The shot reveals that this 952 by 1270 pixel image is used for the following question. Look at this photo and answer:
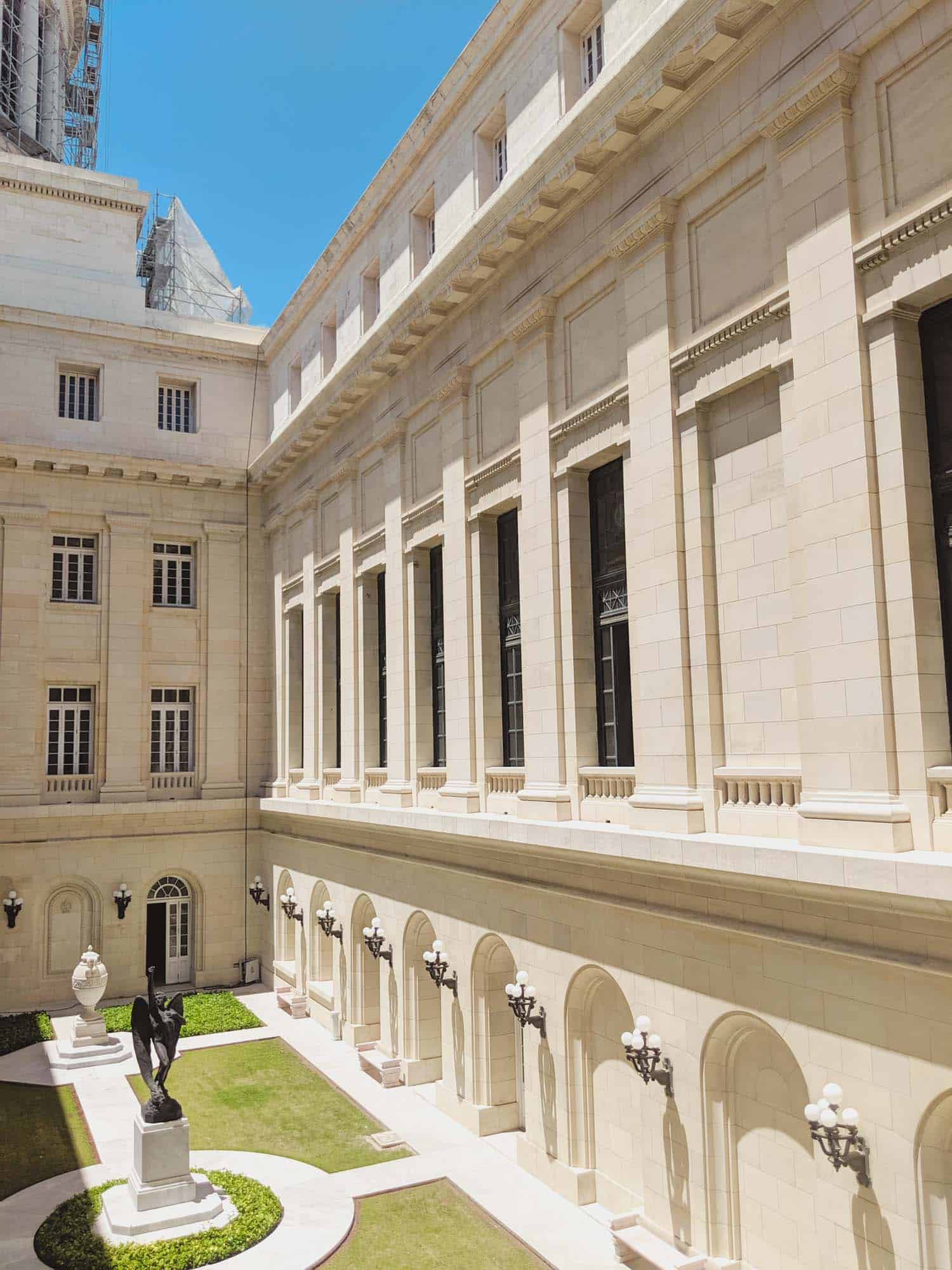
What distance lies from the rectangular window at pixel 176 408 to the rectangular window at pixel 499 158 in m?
17.9

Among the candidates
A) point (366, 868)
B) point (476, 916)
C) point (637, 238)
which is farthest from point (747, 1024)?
point (366, 868)

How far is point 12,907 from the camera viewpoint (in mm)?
31719

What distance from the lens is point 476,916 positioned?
21.5 meters

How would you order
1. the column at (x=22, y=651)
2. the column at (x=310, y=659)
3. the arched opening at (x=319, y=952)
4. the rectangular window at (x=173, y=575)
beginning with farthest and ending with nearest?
1. the rectangular window at (x=173, y=575)
2. the column at (x=22, y=651)
3. the column at (x=310, y=659)
4. the arched opening at (x=319, y=952)

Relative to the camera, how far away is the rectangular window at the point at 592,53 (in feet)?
62.4

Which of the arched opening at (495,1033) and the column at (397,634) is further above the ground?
the column at (397,634)

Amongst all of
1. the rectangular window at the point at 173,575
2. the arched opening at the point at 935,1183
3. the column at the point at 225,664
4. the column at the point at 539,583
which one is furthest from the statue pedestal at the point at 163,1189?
the rectangular window at the point at 173,575

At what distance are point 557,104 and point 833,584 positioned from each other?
11503 mm

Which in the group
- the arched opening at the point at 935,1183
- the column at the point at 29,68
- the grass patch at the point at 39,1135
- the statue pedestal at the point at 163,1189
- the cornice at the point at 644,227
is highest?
the column at the point at 29,68

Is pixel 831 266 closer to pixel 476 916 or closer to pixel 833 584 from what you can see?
pixel 833 584

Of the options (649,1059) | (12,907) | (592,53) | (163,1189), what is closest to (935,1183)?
(649,1059)

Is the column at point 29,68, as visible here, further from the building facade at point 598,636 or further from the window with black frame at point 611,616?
the window with black frame at point 611,616

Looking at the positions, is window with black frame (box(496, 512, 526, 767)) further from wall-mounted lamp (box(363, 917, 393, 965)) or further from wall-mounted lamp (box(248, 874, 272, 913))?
wall-mounted lamp (box(248, 874, 272, 913))

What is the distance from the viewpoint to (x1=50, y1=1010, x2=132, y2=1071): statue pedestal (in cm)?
2661
